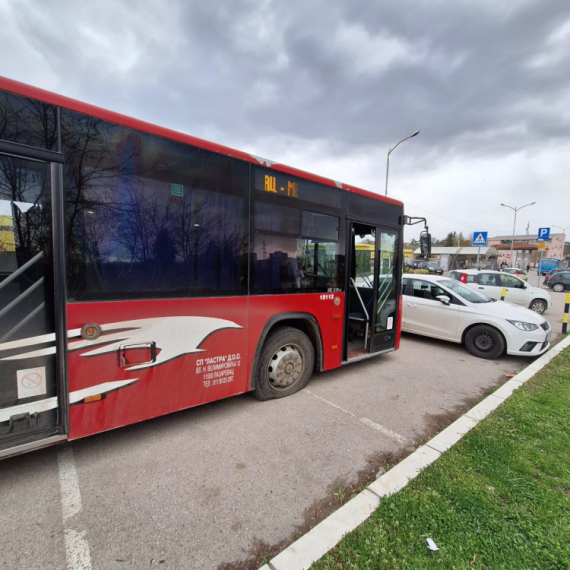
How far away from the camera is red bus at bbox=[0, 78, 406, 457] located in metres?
2.22

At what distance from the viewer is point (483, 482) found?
252cm

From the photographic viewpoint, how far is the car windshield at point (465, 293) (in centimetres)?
680

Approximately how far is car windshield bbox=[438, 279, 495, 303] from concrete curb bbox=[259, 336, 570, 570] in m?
3.46

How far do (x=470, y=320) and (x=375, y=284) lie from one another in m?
2.93

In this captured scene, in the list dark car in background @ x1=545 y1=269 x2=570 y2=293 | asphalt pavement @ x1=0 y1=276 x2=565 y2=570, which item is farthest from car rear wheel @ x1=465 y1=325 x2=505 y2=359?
dark car in background @ x1=545 y1=269 x2=570 y2=293

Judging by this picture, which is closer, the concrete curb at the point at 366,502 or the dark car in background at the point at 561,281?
the concrete curb at the point at 366,502

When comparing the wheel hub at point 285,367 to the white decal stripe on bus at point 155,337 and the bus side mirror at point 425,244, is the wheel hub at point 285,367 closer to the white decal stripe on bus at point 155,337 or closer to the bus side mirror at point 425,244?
the white decal stripe on bus at point 155,337

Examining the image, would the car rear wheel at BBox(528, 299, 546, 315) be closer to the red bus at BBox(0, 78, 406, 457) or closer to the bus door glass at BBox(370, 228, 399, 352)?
the bus door glass at BBox(370, 228, 399, 352)

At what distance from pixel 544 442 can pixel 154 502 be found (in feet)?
12.3

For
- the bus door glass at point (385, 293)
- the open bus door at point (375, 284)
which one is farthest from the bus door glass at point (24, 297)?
the bus door glass at point (385, 293)

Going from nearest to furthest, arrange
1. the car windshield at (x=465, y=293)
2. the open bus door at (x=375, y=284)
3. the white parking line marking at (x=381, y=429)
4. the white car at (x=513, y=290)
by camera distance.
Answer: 1. the white parking line marking at (x=381, y=429)
2. the open bus door at (x=375, y=284)
3. the car windshield at (x=465, y=293)
4. the white car at (x=513, y=290)

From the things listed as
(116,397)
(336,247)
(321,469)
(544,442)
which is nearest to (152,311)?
(116,397)

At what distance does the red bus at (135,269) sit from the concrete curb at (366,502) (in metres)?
1.67

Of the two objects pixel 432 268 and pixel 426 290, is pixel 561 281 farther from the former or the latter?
pixel 426 290
